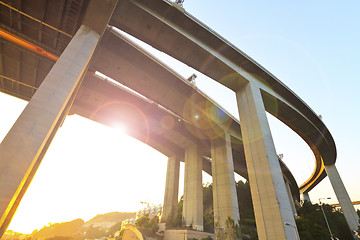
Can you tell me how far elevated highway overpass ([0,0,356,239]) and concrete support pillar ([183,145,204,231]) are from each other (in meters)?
0.22

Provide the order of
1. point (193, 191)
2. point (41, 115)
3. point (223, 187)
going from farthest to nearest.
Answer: point (193, 191) < point (223, 187) < point (41, 115)

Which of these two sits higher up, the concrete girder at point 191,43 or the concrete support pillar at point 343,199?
the concrete girder at point 191,43

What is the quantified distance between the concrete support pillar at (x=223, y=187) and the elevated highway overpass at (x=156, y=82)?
0.29 metres

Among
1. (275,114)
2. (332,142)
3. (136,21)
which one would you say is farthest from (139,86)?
(332,142)

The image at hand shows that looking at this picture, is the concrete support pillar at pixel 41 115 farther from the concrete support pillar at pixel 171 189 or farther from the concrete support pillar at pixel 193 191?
the concrete support pillar at pixel 171 189

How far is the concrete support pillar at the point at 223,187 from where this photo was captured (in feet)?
62.4

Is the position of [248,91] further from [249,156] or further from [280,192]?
[280,192]

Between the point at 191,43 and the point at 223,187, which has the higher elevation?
the point at 191,43

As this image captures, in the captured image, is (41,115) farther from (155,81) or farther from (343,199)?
(343,199)

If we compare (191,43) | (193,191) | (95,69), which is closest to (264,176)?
(191,43)

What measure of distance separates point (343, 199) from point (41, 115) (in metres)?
39.1

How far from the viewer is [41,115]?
7051mm

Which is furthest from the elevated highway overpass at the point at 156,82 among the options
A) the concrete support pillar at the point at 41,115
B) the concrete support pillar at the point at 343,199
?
the concrete support pillar at the point at 343,199

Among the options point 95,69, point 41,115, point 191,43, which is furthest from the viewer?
point 95,69
